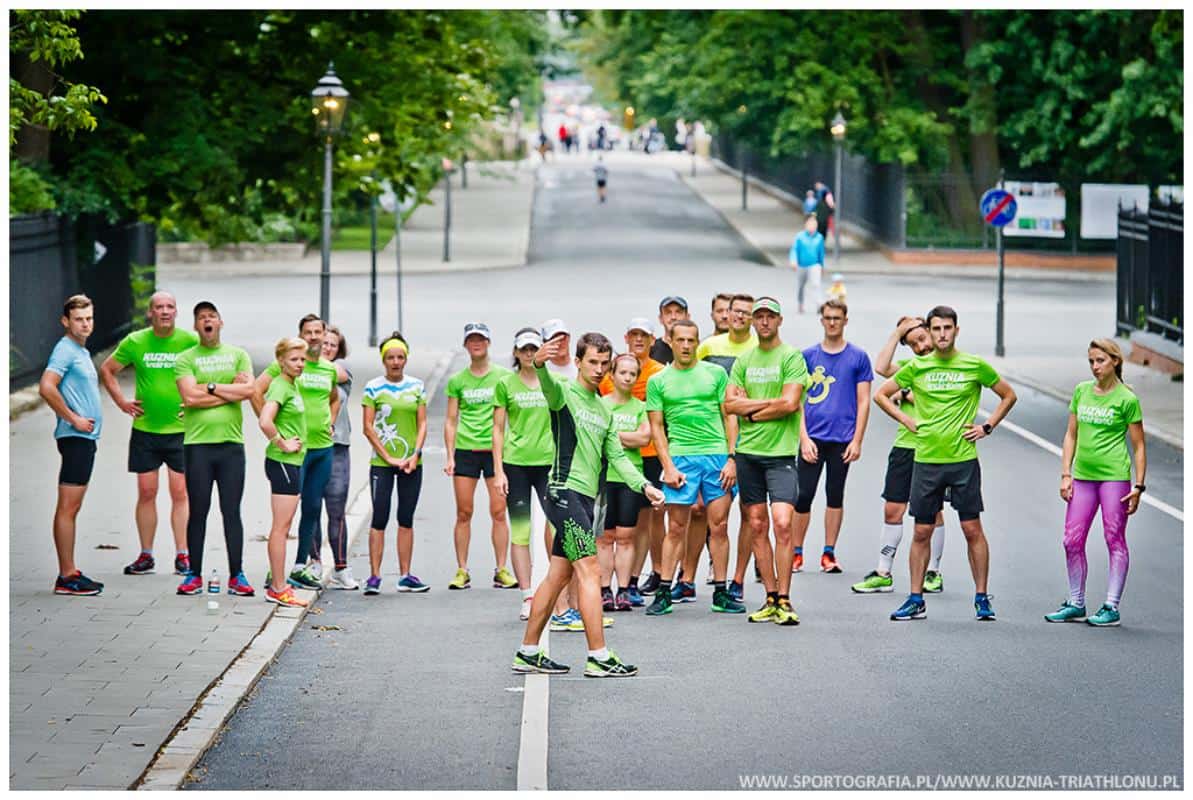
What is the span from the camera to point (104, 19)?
25.5m

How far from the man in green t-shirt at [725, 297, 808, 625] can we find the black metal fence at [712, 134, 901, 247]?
37.8 meters

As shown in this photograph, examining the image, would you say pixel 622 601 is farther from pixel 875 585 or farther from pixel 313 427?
pixel 313 427

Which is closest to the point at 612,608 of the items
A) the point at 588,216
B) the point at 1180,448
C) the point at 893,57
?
the point at 1180,448

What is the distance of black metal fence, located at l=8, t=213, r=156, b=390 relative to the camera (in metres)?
24.0

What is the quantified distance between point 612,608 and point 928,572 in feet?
7.18

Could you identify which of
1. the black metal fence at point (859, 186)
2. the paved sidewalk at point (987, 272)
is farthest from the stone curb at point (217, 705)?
the black metal fence at point (859, 186)

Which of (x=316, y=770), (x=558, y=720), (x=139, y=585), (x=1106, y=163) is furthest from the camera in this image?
(x=1106, y=163)

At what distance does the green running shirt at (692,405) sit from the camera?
475 inches

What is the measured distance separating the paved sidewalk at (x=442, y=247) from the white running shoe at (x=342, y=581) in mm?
23831

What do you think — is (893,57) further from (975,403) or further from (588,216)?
(975,403)

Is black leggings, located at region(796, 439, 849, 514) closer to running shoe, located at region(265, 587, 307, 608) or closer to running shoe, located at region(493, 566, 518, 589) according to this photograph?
running shoe, located at region(493, 566, 518, 589)

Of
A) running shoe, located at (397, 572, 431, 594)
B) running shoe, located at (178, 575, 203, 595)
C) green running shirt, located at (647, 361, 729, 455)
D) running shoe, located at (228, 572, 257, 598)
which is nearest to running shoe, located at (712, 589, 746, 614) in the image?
green running shirt, located at (647, 361, 729, 455)

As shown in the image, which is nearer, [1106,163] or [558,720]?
[558,720]

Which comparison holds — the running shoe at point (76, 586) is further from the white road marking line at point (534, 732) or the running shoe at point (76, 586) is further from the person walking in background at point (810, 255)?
the person walking in background at point (810, 255)
